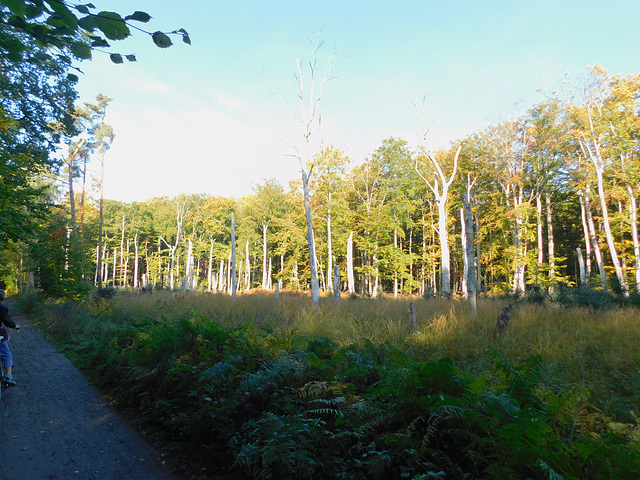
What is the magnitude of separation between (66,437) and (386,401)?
3918 millimetres

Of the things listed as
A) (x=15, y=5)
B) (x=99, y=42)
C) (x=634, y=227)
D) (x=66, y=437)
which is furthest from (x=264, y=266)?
(x=15, y=5)

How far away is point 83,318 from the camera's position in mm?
12406

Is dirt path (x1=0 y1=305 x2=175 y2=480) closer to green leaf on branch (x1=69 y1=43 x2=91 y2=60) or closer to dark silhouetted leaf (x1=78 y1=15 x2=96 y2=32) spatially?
green leaf on branch (x1=69 y1=43 x2=91 y2=60)

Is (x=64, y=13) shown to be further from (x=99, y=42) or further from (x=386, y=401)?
(x=386, y=401)

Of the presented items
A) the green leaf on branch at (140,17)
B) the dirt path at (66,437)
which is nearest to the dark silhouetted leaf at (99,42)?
the green leaf on branch at (140,17)

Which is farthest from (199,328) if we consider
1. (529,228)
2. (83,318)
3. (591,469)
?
(529,228)

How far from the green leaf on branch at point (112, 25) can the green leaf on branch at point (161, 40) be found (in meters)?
0.19

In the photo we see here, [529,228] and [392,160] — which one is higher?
[392,160]

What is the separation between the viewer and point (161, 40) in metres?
2.75

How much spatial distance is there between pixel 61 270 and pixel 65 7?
21047 millimetres

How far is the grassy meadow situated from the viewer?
8.63ft

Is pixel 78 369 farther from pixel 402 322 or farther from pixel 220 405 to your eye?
pixel 402 322

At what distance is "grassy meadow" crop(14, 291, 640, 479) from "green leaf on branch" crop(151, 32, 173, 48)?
3213mm

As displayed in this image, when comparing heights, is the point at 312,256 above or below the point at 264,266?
below
